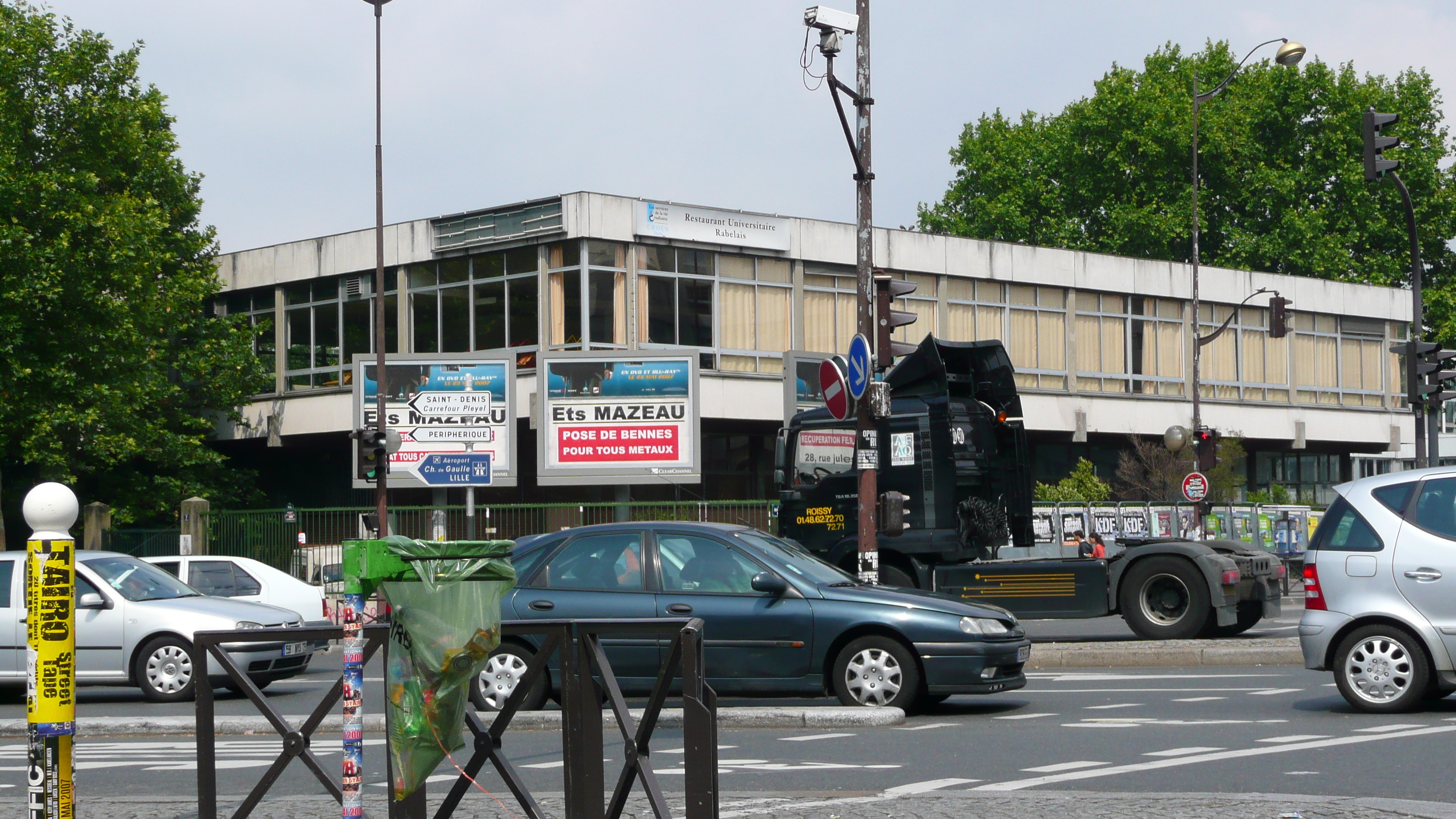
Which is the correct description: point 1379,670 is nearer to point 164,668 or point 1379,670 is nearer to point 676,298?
point 164,668

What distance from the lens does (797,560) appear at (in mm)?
12117

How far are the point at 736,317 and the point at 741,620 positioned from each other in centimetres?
2823

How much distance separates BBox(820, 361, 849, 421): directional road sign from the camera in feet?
56.4

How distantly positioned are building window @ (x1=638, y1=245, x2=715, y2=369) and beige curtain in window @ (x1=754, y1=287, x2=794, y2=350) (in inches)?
64.5

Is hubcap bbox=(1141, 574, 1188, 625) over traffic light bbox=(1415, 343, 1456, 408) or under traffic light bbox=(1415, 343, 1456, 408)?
under

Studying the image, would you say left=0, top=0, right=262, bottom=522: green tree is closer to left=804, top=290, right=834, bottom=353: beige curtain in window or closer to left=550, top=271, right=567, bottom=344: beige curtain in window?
left=550, top=271, right=567, bottom=344: beige curtain in window

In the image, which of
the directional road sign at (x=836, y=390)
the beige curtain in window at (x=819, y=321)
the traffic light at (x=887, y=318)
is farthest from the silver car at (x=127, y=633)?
the beige curtain in window at (x=819, y=321)

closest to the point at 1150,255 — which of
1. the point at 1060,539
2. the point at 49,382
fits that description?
the point at 1060,539

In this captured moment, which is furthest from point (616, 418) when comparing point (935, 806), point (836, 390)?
point (935, 806)

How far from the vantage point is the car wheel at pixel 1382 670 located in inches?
425

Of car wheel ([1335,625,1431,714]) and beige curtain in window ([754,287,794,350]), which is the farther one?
beige curtain in window ([754,287,794,350])

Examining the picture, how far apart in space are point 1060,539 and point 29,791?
31187mm

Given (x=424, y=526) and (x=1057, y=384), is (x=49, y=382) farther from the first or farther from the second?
(x=1057, y=384)

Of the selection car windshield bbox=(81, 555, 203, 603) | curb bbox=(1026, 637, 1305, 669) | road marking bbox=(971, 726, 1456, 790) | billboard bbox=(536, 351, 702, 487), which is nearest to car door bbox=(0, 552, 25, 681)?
car windshield bbox=(81, 555, 203, 603)
